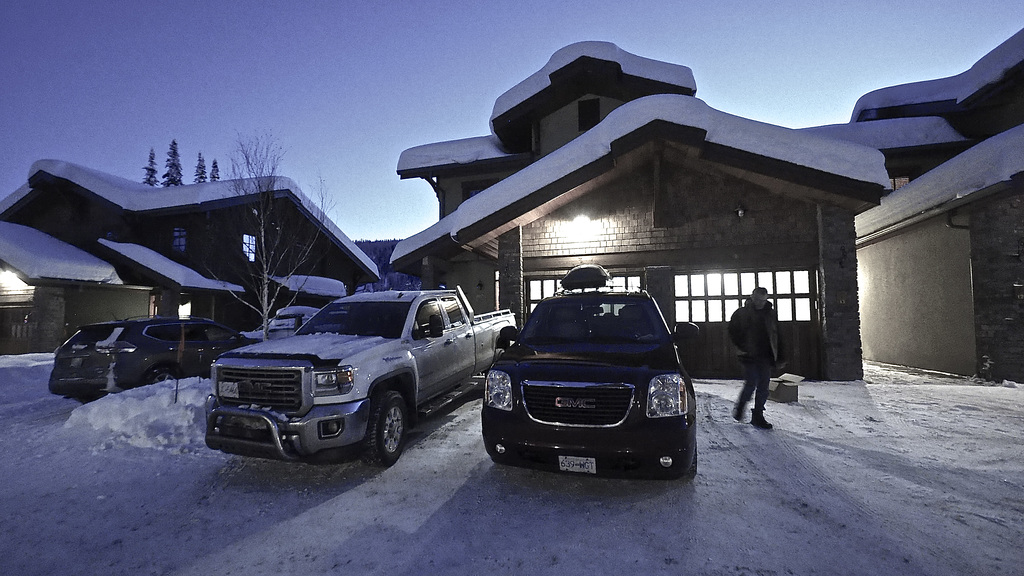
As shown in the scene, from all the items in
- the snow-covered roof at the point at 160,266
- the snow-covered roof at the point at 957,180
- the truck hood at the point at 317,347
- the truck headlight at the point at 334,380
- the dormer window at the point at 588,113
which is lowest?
the truck headlight at the point at 334,380

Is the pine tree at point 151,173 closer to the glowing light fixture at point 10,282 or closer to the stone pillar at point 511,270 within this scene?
the glowing light fixture at point 10,282

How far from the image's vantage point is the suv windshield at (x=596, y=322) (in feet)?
15.3

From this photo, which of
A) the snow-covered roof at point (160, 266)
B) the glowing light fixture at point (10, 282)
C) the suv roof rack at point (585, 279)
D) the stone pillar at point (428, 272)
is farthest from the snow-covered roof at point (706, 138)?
the glowing light fixture at point (10, 282)

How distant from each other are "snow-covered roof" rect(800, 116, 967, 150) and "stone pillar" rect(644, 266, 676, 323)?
22.7ft

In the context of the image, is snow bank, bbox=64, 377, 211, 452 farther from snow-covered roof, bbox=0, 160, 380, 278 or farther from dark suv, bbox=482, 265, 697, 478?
snow-covered roof, bbox=0, 160, 380, 278

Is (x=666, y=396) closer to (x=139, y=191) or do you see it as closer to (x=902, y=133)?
(x=902, y=133)

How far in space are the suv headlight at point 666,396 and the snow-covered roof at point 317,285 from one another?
18.5m

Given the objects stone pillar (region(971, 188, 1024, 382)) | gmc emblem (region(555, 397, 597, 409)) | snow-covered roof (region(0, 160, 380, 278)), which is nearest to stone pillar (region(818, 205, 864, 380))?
stone pillar (region(971, 188, 1024, 382))

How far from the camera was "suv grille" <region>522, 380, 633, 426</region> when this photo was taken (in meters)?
3.65

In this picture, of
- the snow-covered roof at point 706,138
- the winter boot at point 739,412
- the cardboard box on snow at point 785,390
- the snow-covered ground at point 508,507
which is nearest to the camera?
the snow-covered ground at point 508,507

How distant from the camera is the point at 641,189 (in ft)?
33.4

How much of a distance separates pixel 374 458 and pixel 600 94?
13.8 m

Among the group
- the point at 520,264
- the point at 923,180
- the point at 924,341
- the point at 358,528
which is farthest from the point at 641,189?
the point at 358,528

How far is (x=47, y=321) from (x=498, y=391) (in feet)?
67.1
